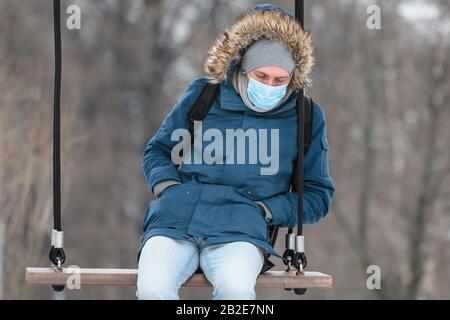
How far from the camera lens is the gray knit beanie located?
4621mm

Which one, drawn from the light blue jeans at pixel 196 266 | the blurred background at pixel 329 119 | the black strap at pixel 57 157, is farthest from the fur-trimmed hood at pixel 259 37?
the blurred background at pixel 329 119

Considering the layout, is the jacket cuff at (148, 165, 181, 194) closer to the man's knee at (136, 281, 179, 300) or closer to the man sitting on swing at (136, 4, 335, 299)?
the man sitting on swing at (136, 4, 335, 299)

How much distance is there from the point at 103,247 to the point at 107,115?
2.85 meters

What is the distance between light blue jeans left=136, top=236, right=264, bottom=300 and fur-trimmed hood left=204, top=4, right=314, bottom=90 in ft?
2.31

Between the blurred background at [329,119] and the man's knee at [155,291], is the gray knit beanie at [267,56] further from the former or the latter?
the blurred background at [329,119]

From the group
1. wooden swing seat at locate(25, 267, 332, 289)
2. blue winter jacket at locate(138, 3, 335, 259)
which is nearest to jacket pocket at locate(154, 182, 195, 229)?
blue winter jacket at locate(138, 3, 335, 259)

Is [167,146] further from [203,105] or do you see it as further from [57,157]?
[57,157]

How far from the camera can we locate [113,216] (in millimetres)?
23031

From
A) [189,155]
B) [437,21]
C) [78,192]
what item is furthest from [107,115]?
[189,155]

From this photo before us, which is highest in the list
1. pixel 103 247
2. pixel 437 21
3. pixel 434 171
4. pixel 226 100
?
pixel 437 21
